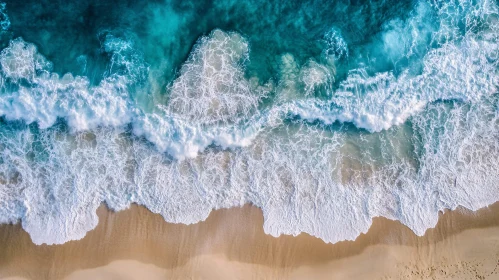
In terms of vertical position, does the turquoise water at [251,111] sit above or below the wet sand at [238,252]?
above

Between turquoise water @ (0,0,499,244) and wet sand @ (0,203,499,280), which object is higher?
turquoise water @ (0,0,499,244)

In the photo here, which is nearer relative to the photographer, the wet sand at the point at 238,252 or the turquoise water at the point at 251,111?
the wet sand at the point at 238,252

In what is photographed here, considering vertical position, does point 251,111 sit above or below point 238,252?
above

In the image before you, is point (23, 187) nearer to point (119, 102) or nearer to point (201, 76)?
point (119, 102)

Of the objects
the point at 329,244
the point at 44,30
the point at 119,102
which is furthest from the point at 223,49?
the point at 329,244
